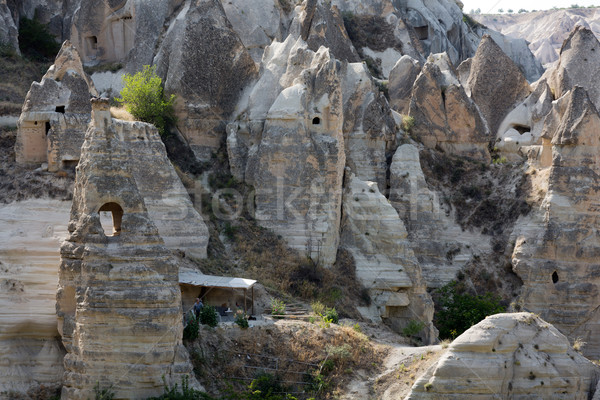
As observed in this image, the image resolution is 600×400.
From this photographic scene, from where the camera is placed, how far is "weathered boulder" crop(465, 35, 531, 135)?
1928 inches

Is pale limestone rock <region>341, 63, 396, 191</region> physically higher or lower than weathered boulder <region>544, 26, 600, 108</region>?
lower

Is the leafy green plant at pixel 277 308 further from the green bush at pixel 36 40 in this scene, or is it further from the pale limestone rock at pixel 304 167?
the green bush at pixel 36 40

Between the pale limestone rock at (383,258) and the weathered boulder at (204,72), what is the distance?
19.1ft

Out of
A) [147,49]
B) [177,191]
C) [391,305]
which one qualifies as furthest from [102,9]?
[391,305]

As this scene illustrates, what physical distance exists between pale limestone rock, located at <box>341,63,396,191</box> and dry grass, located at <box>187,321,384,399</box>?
1164 centimetres

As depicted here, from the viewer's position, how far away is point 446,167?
44688 mm

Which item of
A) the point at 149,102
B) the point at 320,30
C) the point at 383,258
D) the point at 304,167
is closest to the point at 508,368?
the point at 383,258

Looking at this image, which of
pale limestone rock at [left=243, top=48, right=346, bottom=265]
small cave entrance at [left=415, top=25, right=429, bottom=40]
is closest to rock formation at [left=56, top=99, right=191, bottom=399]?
pale limestone rock at [left=243, top=48, right=346, bottom=265]

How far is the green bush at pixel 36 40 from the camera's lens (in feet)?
157

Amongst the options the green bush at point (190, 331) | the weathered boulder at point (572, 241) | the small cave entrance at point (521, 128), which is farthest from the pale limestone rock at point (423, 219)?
the green bush at point (190, 331)

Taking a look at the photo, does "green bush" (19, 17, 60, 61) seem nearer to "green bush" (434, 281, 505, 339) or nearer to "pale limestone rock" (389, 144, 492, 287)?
"pale limestone rock" (389, 144, 492, 287)

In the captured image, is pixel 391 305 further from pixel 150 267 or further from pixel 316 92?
pixel 150 267

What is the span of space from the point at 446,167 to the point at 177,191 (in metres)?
14.3

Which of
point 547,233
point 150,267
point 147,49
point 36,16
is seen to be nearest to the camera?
point 150,267
